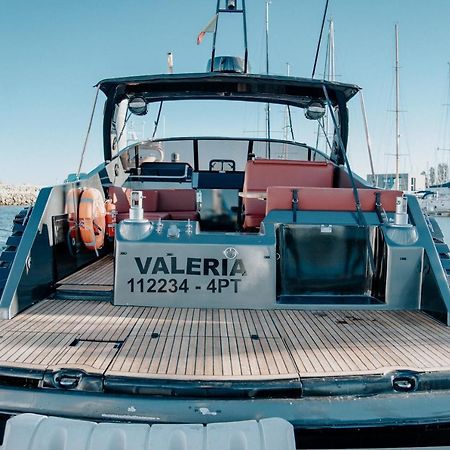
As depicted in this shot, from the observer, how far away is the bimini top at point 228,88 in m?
4.72

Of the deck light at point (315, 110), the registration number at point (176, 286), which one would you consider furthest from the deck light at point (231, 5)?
the registration number at point (176, 286)

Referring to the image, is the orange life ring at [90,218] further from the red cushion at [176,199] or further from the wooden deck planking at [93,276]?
the red cushion at [176,199]

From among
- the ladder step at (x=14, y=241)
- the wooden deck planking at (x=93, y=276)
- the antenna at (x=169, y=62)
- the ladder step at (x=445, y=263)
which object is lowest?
Answer: the wooden deck planking at (x=93, y=276)

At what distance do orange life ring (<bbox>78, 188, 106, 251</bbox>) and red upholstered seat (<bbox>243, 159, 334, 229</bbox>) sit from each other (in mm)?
1410

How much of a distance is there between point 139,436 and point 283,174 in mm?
3704

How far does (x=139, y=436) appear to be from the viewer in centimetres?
162

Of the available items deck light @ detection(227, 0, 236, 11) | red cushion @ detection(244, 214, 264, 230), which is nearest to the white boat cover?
red cushion @ detection(244, 214, 264, 230)

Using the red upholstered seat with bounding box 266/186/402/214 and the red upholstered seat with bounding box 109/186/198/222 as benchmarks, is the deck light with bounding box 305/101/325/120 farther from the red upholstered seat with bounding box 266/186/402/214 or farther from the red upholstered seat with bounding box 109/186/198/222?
the red upholstered seat with bounding box 266/186/402/214

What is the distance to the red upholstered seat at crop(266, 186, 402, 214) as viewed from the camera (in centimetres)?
352

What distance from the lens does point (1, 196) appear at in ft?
205

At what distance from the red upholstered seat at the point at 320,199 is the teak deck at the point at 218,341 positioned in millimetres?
830

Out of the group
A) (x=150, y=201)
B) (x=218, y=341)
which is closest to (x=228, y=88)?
(x=150, y=201)

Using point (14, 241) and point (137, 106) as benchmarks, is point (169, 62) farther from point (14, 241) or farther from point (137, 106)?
point (14, 241)

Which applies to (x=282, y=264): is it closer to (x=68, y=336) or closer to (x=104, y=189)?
(x=68, y=336)
